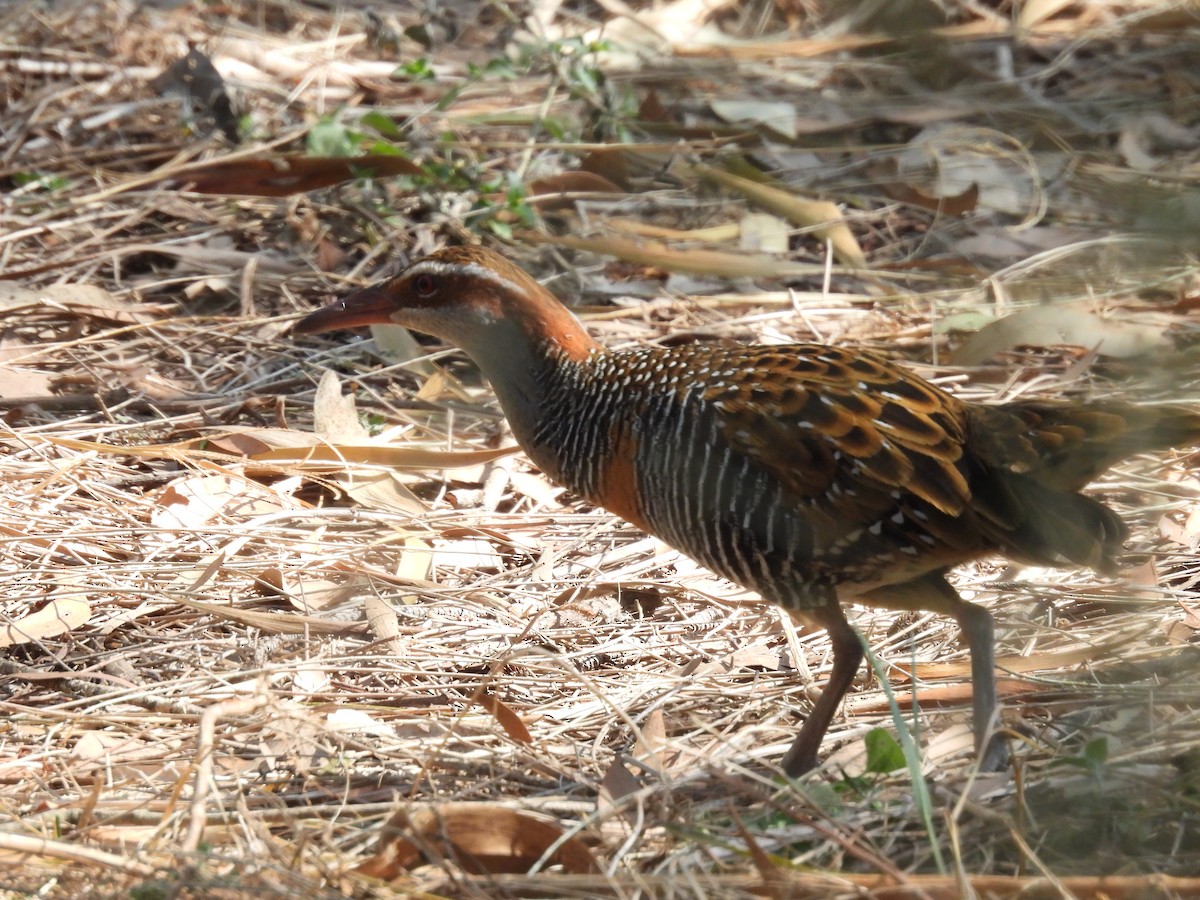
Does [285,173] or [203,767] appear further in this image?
[285,173]

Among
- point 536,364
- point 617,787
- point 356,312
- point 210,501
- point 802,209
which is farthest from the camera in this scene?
point 802,209

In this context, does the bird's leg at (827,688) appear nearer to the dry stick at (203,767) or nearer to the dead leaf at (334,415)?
the dry stick at (203,767)

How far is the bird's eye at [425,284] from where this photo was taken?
4.38 meters

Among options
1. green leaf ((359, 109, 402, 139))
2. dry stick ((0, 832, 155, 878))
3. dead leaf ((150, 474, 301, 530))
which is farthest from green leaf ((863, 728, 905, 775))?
green leaf ((359, 109, 402, 139))

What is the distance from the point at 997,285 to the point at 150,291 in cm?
366

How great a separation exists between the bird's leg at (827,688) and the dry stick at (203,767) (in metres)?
1.37

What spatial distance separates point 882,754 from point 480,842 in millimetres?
1038

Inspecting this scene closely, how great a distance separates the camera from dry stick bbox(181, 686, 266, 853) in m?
2.91

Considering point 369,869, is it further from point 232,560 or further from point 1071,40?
point 1071,40

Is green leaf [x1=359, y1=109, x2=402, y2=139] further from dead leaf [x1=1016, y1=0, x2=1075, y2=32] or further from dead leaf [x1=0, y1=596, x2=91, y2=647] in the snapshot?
dead leaf [x1=1016, y1=0, x2=1075, y2=32]

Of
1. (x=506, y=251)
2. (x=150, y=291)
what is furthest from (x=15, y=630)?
(x=506, y=251)

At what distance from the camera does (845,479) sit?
11.6ft

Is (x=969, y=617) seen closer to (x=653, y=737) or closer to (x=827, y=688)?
(x=827, y=688)

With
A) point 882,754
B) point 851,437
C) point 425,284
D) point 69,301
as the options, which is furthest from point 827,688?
point 69,301
